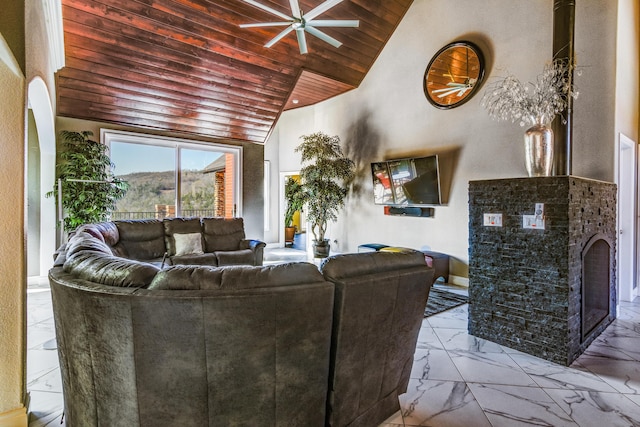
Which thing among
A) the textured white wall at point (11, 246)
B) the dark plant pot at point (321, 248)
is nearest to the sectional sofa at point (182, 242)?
the dark plant pot at point (321, 248)

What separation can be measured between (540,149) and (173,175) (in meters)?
5.90

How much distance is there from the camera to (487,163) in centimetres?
466

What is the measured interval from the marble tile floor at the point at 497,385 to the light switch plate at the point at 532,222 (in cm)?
109

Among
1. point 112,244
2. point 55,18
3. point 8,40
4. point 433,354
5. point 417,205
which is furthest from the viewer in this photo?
point 417,205

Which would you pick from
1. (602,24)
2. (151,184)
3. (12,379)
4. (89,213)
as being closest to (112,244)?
(89,213)

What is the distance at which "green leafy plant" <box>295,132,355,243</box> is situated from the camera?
646 centimetres

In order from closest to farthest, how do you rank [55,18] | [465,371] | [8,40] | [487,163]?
1. [8,40]
2. [465,371]
3. [55,18]
4. [487,163]

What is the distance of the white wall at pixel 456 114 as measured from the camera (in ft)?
12.2

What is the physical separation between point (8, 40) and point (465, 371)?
3.57 meters

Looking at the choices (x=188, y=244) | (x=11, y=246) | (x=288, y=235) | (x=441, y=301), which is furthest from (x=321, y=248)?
(x=11, y=246)

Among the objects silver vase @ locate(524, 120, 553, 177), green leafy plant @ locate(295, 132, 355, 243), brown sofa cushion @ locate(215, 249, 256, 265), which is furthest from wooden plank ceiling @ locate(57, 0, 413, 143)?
silver vase @ locate(524, 120, 553, 177)

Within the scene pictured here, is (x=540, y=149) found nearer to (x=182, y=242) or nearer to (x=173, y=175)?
(x=182, y=242)

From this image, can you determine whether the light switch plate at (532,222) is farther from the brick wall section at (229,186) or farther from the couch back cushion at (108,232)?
the brick wall section at (229,186)

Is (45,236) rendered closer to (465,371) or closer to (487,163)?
(465,371)
